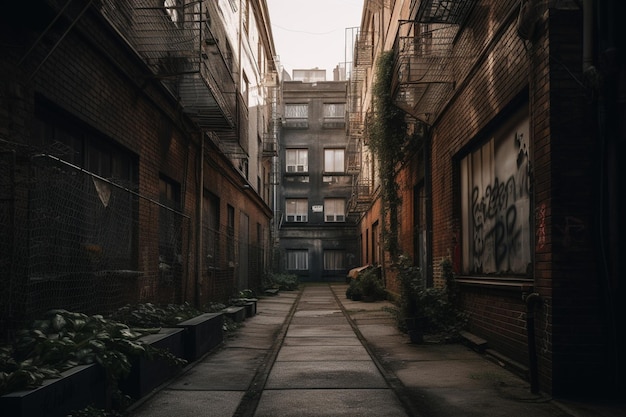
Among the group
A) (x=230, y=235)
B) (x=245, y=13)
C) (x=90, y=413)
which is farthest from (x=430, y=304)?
(x=245, y=13)

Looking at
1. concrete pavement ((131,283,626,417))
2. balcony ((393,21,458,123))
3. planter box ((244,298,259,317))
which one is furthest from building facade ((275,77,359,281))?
concrete pavement ((131,283,626,417))

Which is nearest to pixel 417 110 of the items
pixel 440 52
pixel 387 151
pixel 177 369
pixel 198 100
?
pixel 440 52

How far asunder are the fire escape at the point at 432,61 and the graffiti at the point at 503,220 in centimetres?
228

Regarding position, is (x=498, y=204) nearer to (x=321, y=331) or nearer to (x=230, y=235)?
(x=321, y=331)

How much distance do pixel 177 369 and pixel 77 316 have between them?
210 cm

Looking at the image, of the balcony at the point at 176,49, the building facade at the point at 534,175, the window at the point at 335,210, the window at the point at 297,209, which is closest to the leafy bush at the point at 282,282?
the window at the point at 297,209

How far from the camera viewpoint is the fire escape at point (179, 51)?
28.0 ft

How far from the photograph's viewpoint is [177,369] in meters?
6.77

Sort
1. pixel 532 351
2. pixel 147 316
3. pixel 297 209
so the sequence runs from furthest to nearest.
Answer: pixel 297 209
pixel 147 316
pixel 532 351

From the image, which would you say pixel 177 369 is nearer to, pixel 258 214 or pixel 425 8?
pixel 425 8

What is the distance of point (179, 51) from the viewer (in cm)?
930

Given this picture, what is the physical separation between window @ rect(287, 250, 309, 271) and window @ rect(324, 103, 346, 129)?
863cm

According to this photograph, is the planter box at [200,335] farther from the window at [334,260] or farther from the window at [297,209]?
the window at [297,209]

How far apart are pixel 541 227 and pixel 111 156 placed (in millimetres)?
5766
